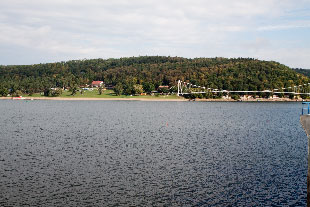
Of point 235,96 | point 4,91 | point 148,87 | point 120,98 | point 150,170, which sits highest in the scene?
point 148,87

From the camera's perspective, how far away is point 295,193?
2614 centimetres

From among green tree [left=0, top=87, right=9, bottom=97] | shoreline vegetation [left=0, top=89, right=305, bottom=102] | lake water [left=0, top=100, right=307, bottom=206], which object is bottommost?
lake water [left=0, top=100, right=307, bottom=206]

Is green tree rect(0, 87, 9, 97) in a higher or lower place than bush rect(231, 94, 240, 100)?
higher

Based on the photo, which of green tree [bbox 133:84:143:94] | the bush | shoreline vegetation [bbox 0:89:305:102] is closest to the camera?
shoreline vegetation [bbox 0:89:305:102]

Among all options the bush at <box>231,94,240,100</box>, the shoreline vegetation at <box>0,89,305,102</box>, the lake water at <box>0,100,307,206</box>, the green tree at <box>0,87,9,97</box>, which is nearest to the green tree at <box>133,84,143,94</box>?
the shoreline vegetation at <box>0,89,305,102</box>

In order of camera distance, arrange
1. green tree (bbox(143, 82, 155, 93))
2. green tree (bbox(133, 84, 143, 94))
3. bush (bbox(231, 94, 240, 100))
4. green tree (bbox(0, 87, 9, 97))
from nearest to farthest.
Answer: green tree (bbox(0, 87, 9, 97)) < bush (bbox(231, 94, 240, 100)) < green tree (bbox(133, 84, 143, 94)) < green tree (bbox(143, 82, 155, 93))

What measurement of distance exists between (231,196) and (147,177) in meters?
7.92

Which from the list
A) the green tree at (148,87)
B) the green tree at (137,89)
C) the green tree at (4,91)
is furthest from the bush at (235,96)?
the green tree at (4,91)

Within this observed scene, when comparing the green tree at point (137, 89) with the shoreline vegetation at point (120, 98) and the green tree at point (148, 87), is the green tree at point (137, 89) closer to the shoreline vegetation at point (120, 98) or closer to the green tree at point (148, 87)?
the shoreline vegetation at point (120, 98)

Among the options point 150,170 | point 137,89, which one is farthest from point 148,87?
point 150,170

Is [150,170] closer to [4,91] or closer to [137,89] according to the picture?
[137,89]

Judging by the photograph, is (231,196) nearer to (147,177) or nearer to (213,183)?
(213,183)

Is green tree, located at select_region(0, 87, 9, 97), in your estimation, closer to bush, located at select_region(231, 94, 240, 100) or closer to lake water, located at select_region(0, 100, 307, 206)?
bush, located at select_region(231, 94, 240, 100)

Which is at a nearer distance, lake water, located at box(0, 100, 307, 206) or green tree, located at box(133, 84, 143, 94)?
lake water, located at box(0, 100, 307, 206)
